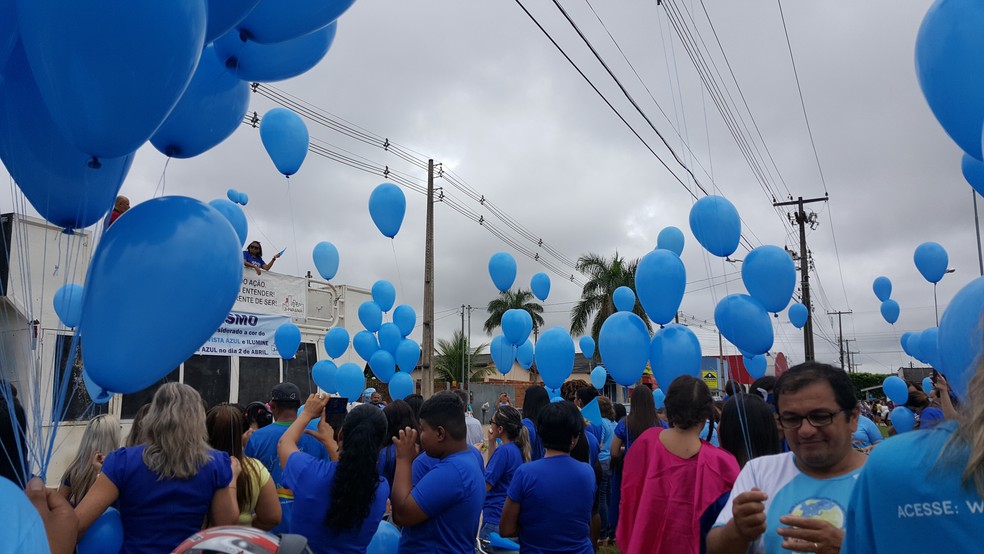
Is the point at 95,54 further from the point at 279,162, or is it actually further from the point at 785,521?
the point at 279,162

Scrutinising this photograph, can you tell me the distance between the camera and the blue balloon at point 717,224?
6.41 meters

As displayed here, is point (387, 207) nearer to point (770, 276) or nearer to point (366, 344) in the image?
point (366, 344)

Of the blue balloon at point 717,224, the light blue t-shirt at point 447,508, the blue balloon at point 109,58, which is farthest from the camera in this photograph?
the blue balloon at point 717,224

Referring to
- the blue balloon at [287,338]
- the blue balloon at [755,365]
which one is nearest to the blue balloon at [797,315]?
the blue balloon at [755,365]

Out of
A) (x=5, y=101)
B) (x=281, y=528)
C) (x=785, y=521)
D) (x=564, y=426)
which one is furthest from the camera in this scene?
(x=281, y=528)

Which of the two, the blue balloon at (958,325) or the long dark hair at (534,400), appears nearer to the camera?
the blue balloon at (958,325)

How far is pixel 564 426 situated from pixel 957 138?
2283 millimetres

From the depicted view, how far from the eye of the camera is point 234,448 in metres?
3.21

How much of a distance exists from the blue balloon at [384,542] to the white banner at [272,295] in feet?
30.3

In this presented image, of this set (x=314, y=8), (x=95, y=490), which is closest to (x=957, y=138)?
(x=314, y=8)

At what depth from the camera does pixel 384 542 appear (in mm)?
3305

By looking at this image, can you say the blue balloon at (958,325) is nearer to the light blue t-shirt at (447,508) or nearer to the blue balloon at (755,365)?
the light blue t-shirt at (447,508)

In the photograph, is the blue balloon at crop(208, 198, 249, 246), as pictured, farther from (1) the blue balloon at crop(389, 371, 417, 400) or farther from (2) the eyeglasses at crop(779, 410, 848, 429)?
(2) the eyeglasses at crop(779, 410, 848, 429)

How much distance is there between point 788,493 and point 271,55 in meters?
2.86
